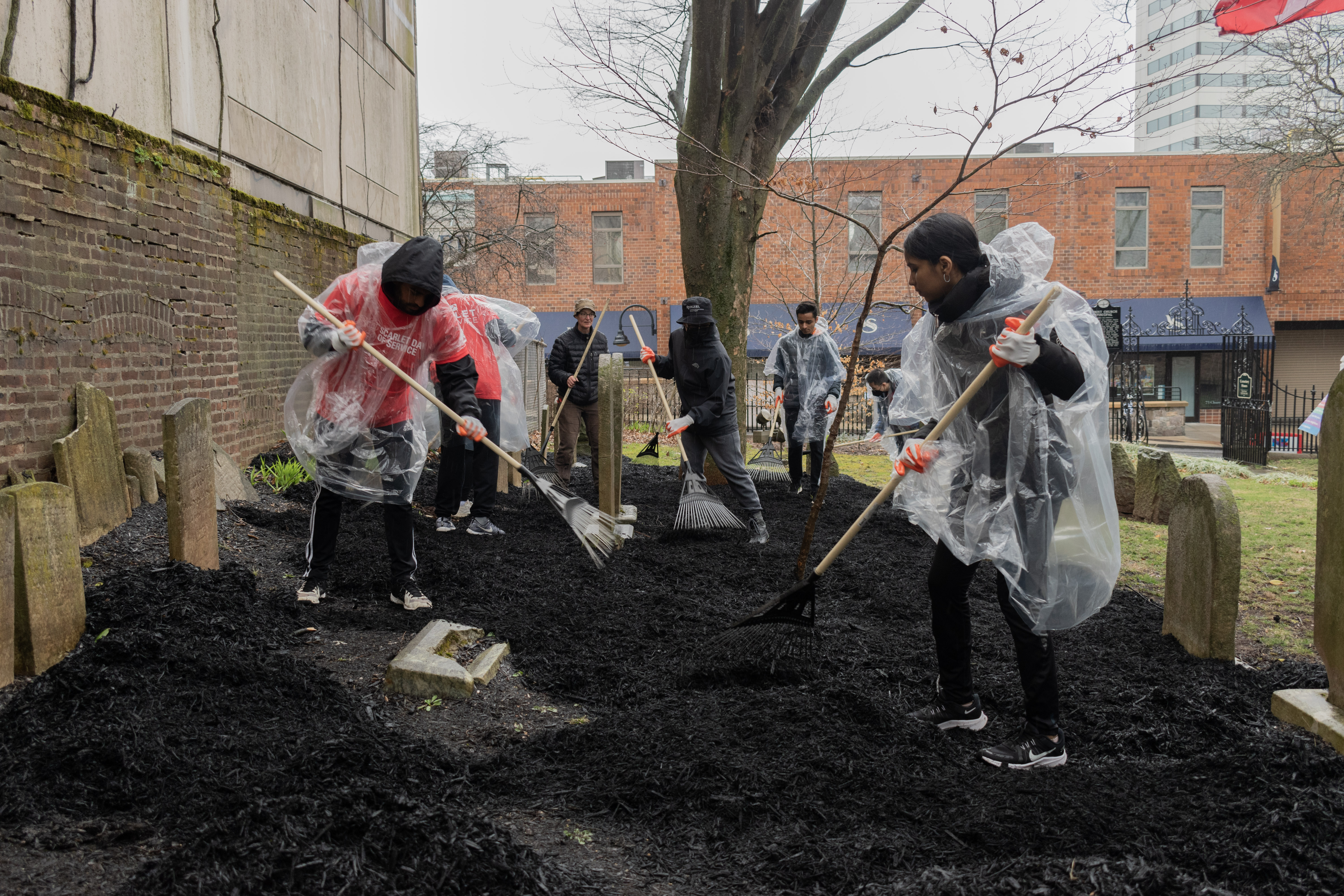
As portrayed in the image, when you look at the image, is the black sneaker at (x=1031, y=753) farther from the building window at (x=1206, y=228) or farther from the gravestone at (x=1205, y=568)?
the building window at (x=1206, y=228)

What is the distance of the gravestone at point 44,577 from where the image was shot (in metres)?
3.10

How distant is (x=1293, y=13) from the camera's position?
9.75 metres

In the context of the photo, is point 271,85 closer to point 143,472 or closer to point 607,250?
point 143,472

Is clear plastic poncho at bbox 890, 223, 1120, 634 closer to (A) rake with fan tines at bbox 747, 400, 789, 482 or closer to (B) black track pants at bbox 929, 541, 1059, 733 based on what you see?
(B) black track pants at bbox 929, 541, 1059, 733

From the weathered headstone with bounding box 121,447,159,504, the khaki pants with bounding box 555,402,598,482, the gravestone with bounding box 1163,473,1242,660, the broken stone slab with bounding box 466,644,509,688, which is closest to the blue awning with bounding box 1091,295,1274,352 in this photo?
the khaki pants with bounding box 555,402,598,482

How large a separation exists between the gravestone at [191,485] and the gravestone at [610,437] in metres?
3.05

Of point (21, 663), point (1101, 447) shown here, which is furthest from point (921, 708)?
point (21, 663)

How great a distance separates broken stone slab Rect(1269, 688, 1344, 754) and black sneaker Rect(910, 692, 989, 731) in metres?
1.03

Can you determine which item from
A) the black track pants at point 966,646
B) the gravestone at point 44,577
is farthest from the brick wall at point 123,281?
the black track pants at point 966,646

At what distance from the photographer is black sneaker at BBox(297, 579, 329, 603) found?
4.45 m

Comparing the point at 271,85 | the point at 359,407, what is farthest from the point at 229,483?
the point at 271,85

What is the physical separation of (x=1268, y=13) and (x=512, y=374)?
10543mm

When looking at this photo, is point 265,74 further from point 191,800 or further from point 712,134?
point 191,800

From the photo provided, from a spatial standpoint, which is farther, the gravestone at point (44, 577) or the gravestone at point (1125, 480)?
the gravestone at point (1125, 480)
